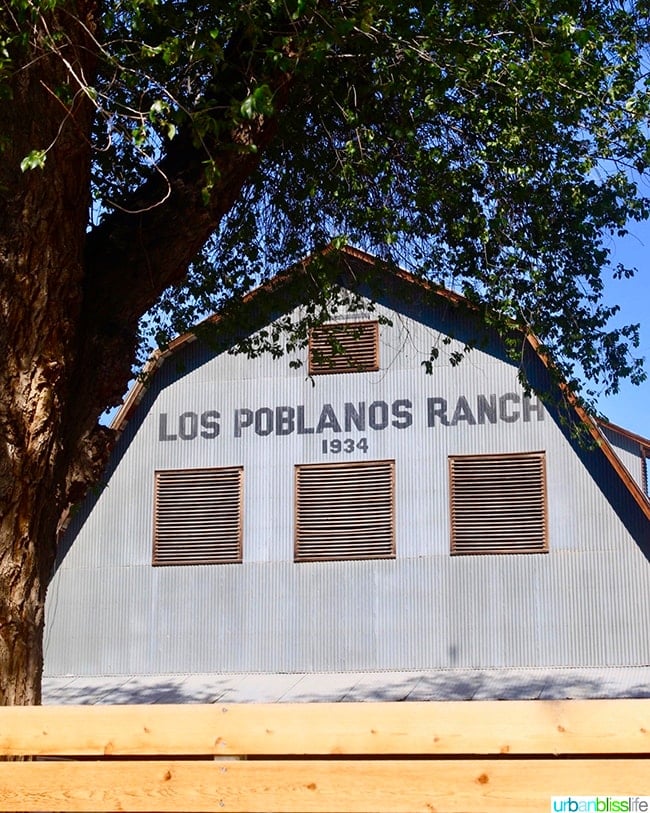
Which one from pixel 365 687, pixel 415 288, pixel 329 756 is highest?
pixel 415 288

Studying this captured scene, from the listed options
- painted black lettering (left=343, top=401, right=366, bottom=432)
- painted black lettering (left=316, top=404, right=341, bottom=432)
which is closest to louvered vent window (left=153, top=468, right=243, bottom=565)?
painted black lettering (left=316, top=404, right=341, bottom=432)

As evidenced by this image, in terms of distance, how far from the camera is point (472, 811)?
5.60 meters

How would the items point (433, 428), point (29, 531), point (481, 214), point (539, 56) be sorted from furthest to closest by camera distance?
1. point (433, 428)
2. point (481, 214)
3. point (539, 56)
4. point (29, 531)

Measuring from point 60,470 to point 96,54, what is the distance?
2.93m

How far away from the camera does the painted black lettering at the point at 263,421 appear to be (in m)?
22.6

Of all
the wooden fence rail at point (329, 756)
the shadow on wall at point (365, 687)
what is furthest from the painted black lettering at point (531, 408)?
the wooden fence rail at point (329, 756)

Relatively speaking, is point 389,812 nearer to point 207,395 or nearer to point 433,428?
point 433,428

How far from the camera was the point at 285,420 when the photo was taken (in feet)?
73.8

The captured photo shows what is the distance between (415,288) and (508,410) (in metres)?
3.70

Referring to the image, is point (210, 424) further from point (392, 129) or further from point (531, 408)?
point (392, 129)

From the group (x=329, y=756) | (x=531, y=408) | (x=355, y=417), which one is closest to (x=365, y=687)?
(x=355, y=417)

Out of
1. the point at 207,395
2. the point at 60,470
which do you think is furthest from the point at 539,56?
the point at 207,395

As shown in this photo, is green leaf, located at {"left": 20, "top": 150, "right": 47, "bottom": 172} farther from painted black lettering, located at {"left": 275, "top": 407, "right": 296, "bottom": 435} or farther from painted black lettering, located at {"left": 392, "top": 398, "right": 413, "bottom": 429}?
painted black lettering, located at {"left": 275, "top": 407, "right": 296, "bottom": 435}

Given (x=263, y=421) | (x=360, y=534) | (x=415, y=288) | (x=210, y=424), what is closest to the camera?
(x=415, y=288)
